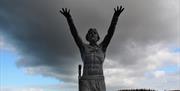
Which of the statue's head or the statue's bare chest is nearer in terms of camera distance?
the statue's bare chest

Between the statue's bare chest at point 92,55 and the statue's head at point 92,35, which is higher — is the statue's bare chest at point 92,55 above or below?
below

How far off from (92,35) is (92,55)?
28.6 inches

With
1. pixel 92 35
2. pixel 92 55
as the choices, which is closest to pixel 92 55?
pixel 92 55

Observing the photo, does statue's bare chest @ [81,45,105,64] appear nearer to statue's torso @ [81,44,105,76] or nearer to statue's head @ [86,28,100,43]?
statue's torso @ [81,44,105,76]

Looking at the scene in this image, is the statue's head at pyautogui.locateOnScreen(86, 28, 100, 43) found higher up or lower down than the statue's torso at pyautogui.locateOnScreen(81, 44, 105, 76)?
higher up

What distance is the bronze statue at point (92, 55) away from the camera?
2061 centimetres

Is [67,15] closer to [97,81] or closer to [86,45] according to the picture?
[86,45]

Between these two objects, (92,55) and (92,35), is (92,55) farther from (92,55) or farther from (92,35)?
(92,35)

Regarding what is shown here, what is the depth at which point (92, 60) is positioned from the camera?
67.9 ft

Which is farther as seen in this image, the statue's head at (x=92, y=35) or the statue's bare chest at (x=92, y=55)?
the statue's head at (x=92, y=35)

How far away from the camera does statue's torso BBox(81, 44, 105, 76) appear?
20625 mm

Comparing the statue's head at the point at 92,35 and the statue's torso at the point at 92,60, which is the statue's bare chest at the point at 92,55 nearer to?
the statue's torso at the point at 92,60

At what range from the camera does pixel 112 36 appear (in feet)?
69.4

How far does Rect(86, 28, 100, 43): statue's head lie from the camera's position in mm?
20938
